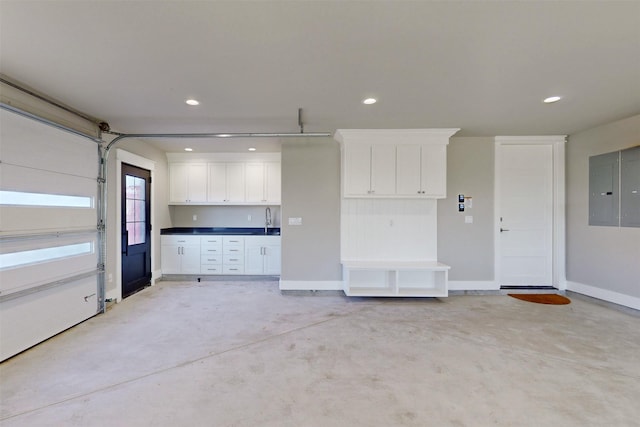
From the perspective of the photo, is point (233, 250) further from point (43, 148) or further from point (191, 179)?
point (43, 148)

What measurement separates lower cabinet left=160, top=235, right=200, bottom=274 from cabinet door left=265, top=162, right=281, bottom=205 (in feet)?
5.11

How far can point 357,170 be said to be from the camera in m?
4.02

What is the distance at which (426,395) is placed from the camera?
195 cm

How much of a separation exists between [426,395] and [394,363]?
0.42m

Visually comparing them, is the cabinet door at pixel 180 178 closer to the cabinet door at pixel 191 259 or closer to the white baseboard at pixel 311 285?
the cabinet door at pixel 191 259

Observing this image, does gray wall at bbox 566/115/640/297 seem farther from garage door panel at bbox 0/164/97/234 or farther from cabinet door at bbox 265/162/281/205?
garage door panel at bbox 0/164/97/234

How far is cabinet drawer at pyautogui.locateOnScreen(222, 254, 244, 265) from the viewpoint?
5.14 meters

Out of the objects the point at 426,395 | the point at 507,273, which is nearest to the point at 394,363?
the point at 426,395

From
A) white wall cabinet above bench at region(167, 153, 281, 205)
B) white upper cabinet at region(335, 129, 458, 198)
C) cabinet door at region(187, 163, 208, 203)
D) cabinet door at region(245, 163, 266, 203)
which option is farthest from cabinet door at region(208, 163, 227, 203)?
white upper cabinet at region(335, 129, 458, 198)

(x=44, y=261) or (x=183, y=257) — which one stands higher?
(x=44, y=261)

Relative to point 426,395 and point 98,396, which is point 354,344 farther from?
point 98,396

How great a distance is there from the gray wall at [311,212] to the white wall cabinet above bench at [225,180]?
126 centimetres

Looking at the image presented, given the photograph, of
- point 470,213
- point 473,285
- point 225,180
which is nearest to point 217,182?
point 225,180

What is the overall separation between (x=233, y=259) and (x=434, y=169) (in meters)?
3.75
